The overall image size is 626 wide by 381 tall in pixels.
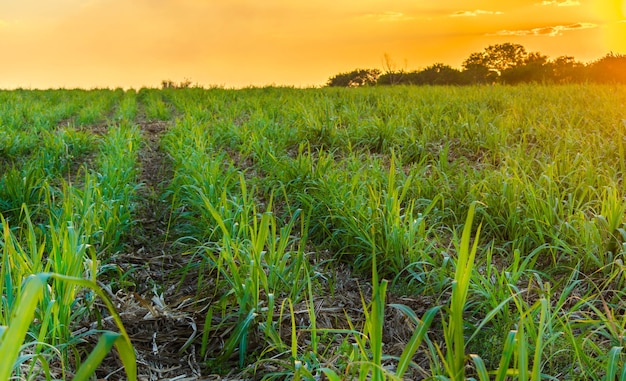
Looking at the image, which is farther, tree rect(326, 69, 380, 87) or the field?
tree rect(326, 69, 380, 87)

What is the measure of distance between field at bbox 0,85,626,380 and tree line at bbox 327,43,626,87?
29.2 ft

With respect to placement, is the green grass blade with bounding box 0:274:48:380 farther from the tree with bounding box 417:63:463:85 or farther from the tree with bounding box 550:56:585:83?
the tree with bounding box 417:63:463:85

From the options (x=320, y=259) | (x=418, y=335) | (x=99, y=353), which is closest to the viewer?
(x=99, y=353)

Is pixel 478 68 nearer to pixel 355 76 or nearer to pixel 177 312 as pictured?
pixel 355 76

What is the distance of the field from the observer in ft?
5.28

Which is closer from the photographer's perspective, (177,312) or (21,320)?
(21,320)

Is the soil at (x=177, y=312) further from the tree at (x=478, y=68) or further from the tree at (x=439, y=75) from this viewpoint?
the tree at (x=478, y=68)

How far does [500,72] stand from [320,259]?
20.9 m

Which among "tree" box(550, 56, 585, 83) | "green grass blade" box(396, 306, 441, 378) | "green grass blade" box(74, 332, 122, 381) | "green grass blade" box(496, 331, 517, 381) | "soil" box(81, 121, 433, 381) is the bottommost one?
"soil" box(81, 121, 433, 381)

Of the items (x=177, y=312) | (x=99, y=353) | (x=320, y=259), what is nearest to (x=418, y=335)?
(x=99, y=353)

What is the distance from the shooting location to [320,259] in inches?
108

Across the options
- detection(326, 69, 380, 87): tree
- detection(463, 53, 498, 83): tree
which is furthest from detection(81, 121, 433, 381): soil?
detection(463, 53, 498, 83): tree

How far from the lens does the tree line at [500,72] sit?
15039 millimetres

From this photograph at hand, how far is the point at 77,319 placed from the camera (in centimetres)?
194
